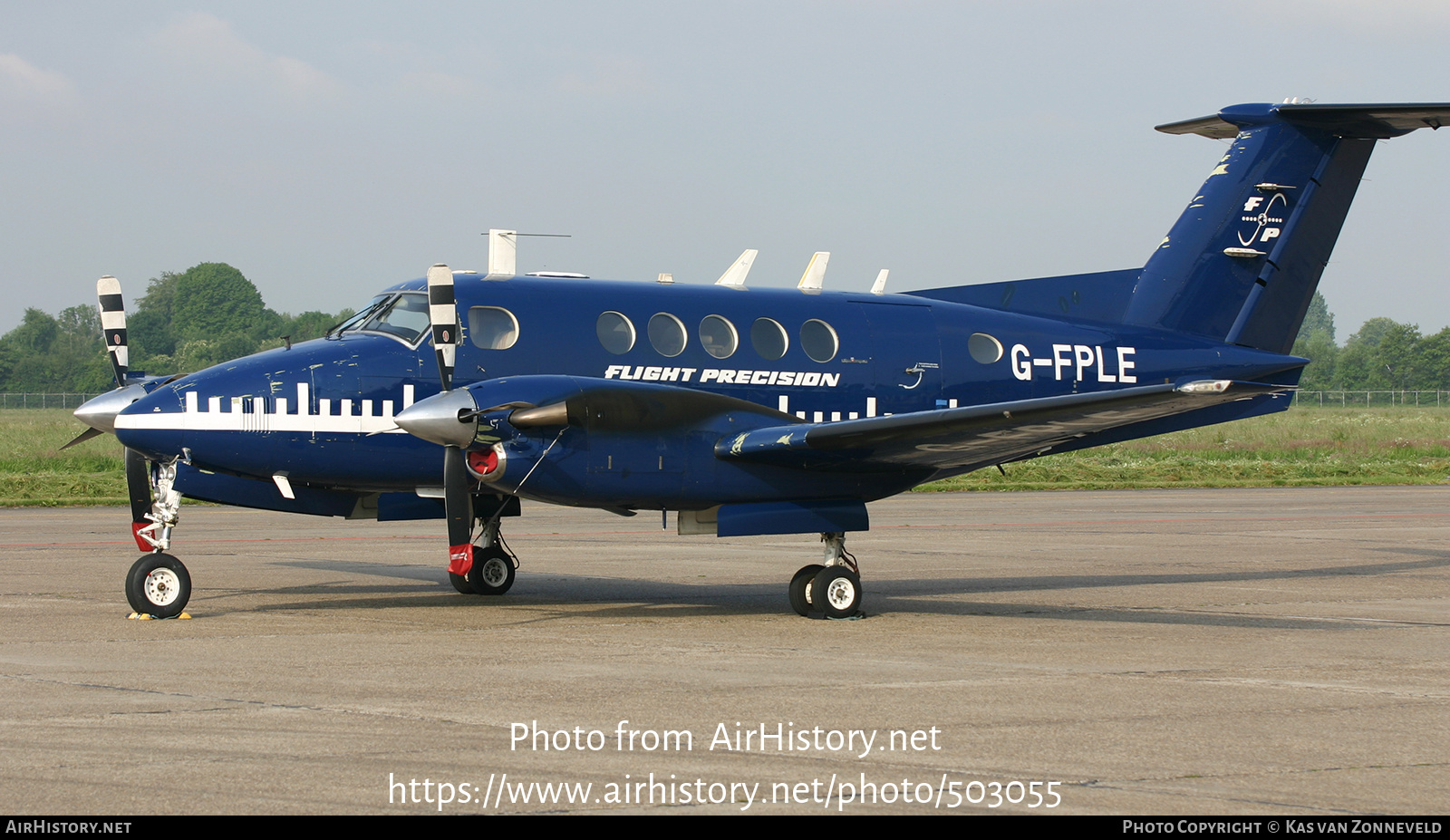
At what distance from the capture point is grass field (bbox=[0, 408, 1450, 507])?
34406 mm

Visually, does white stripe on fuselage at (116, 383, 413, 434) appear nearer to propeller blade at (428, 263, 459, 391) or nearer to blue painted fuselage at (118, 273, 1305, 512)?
blue painted fuselage at (118, 273, 1305, 512)

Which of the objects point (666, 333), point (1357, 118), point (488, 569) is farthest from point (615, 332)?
point (1357, 118)

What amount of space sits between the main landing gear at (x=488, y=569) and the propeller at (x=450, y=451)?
8.17ft

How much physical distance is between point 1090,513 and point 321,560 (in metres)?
14.9

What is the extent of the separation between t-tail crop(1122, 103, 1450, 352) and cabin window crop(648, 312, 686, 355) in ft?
18.6

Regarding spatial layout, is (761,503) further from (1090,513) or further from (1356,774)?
(1090,513)

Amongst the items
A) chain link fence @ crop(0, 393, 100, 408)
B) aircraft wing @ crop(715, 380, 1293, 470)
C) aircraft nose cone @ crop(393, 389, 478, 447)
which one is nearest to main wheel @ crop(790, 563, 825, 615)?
aircraft wing @ crop(715, 380, 1293, 470)

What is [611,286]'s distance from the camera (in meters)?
14.1

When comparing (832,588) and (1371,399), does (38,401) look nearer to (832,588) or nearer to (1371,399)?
(832,588)

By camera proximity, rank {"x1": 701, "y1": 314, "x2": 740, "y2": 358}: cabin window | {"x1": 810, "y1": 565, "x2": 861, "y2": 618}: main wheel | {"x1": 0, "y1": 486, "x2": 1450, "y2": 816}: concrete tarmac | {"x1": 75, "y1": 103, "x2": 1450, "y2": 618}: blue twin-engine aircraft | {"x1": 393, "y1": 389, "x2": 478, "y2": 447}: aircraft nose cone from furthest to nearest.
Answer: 1. {"x1": 701, "y1": 314, "x2": 740, "y2": 358}: cabin window
2. {"x1": 810, "y1": 565, "x2": 861, "y2": 618}: main wheel
3. {"x1": 75, "y1": 103, "x2": 1450, "y2": 618}: blue twin-engine aircraft
4. {"x1": 393, "y1": 389, "x2": 478, "y2": 447}: aircraft nose cone
5. {"x1": 0, "y1": 486, "x2": 1450, "y2": 816}: concrete tarmac

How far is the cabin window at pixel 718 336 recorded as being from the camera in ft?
45.8

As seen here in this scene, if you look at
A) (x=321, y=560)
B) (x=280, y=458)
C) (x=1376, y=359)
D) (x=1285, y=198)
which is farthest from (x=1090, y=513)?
(x=1376, y=359)

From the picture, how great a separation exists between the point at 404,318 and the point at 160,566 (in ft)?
10.2

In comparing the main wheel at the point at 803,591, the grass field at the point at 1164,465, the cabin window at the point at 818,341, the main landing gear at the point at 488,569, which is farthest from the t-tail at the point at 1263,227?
the grass field at the point at 1164,465
